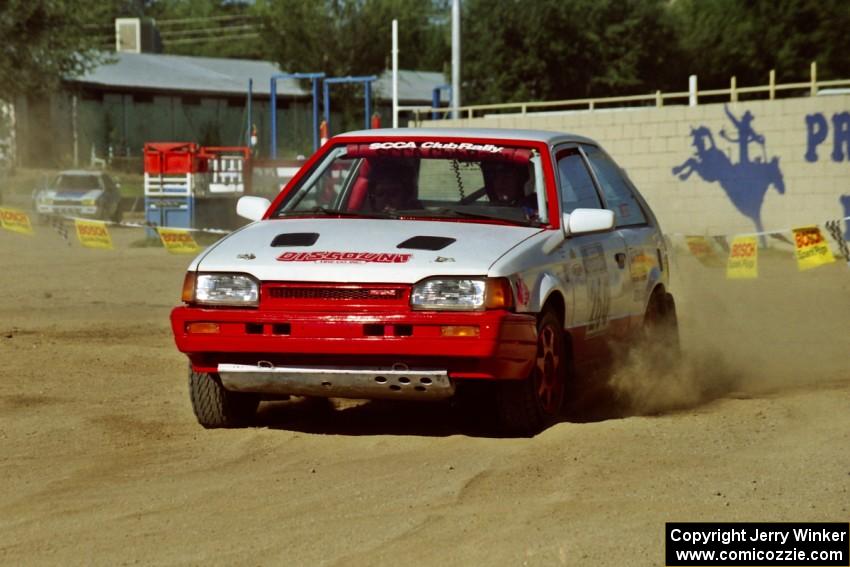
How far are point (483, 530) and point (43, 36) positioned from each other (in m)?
40.6

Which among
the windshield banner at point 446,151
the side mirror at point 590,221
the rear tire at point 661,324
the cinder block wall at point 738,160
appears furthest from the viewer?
the cinder block wall at point 738,160

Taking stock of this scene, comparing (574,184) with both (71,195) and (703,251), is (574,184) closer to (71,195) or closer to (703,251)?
(703,251)

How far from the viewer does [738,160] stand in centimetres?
2472

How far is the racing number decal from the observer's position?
7.54 meters

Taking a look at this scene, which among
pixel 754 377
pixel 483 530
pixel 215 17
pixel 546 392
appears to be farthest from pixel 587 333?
pixel 215 17

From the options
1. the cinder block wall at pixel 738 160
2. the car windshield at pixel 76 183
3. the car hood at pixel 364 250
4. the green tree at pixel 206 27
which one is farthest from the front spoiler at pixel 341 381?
the green tree at pixel 206 27

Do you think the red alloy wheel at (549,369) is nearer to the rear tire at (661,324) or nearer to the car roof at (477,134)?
the car roof at (477,134)

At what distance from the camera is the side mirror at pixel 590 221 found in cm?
723

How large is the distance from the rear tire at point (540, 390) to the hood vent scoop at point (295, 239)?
3.59 ft

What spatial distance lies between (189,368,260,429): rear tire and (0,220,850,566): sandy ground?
0.41 ft

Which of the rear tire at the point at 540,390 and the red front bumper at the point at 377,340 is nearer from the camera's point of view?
the red front bumper at the point at 377,340

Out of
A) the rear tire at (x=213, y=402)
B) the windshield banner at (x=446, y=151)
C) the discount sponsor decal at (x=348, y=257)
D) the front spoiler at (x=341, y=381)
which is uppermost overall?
the windshield banner at (x=446, y=151)

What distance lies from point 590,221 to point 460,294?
107 centimetres

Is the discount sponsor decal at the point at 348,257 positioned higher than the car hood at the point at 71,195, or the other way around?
the discount sponsor decal at the point at 348,257
